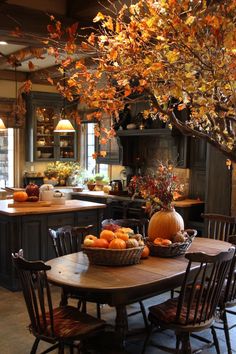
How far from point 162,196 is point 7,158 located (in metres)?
6.17

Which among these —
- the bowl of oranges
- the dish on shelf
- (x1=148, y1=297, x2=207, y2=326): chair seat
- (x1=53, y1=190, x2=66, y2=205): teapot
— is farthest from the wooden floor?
the dish on shelf

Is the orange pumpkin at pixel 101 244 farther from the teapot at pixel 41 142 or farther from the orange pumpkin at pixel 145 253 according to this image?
the teapot at pixel 41 142

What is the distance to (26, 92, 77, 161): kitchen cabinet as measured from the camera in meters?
9.16

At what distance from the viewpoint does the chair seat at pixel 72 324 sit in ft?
9.38

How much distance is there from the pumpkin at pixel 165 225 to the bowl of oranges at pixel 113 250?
40 centimetres

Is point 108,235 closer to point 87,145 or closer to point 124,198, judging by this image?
point 124,198

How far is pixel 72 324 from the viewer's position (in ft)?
9.77

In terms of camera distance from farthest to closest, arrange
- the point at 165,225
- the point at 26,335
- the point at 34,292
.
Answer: the point at 26,335
the point at 165,225
the point at 34,292

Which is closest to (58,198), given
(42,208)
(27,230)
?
(42,208)

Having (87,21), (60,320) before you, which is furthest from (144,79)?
(87,21)

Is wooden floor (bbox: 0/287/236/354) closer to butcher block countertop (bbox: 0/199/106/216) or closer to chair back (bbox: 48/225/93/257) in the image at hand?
chair back (bbox: 48/225/93/257)

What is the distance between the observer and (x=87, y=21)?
5.18 m

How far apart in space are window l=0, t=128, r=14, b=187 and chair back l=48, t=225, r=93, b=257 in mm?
5308

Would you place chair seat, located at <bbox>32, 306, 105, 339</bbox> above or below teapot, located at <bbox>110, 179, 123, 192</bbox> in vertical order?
below
